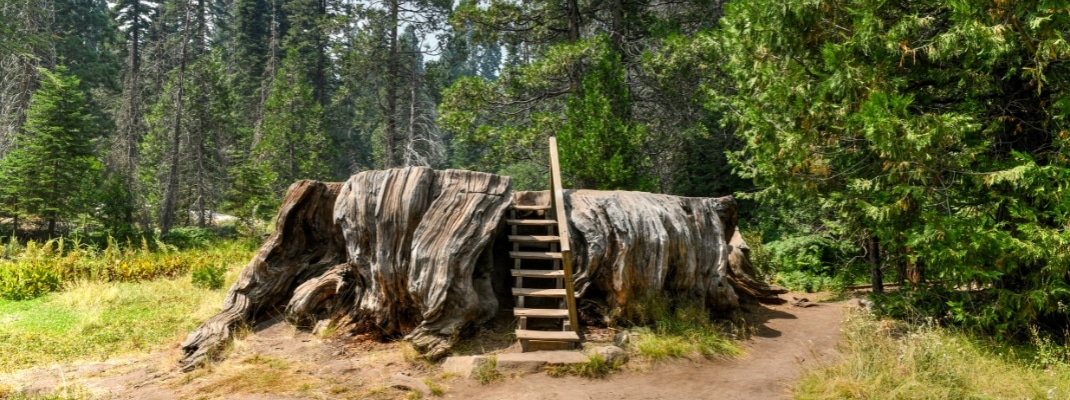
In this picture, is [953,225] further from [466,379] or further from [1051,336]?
[466,379]

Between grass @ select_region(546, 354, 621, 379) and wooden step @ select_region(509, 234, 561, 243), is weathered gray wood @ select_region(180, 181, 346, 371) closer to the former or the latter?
wooden step @ select_region(509, 234, 561, 243)

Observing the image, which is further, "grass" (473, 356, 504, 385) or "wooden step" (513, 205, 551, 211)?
"wooden step" (513, 205, 551, 211)

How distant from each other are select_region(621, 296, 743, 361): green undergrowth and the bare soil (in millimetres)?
145

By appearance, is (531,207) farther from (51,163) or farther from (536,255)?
(51,163)

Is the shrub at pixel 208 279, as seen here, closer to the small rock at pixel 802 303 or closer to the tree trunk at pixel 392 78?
the small rock at pixel 802 303

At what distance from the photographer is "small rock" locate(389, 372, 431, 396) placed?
525cm

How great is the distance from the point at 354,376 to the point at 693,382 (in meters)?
3.25

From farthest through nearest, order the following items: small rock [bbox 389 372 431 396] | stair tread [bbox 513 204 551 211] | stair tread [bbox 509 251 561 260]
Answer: stair tread [bbox 513 204 551 211] < stair tread [bbox 509 251 561 260] < small rock [bbox 389 372 431 396]

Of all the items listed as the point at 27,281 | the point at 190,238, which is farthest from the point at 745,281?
the point at 190,238

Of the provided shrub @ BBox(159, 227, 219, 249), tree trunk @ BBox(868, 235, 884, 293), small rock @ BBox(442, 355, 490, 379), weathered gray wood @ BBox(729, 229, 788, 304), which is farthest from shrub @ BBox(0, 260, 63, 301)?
tree trunk @ BBox(868, 235, 884, 293)

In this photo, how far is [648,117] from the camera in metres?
16.4

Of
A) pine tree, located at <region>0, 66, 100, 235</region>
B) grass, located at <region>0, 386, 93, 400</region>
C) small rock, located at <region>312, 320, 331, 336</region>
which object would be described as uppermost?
pine tree, located at <region>0, 66, 100, 235</region>

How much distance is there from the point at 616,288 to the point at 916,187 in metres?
3.29

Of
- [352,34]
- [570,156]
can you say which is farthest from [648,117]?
[352,34]
